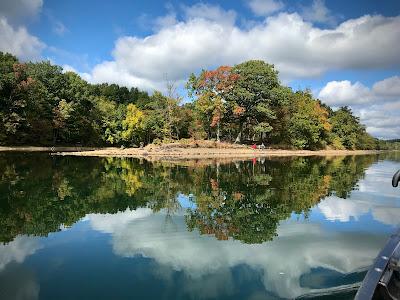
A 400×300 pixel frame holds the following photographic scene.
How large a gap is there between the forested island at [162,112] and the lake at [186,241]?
122 feet

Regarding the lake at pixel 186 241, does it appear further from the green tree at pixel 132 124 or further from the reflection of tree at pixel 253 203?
the green tree at pixel 132 124

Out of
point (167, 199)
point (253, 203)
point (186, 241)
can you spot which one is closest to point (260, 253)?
point (186, 241)

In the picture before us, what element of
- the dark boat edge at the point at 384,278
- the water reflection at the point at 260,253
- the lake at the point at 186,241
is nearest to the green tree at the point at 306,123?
the lake at the point at 186,241

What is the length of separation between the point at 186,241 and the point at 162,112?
51343mm

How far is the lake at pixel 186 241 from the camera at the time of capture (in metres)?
5.64

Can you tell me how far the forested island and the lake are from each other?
37.1m

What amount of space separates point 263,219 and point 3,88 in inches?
1858

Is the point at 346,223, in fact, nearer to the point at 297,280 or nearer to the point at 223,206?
the point at 223,206

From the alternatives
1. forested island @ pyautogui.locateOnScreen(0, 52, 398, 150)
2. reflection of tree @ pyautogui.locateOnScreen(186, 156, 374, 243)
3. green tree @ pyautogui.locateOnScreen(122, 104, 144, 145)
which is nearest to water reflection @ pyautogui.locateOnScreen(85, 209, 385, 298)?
reflection of tree @ pyautogui.locateOnScreen(186, 156, 374, 243)

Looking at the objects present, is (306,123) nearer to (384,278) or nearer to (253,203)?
(253,203)

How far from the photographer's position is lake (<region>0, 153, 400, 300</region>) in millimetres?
5641

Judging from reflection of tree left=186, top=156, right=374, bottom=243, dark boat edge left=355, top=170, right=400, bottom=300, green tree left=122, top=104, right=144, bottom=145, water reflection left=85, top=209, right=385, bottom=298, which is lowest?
water reflection left=85, top=209, right=385, bottom=298

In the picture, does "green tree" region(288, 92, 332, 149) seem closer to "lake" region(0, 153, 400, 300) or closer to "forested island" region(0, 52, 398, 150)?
"forested island" region(0, 52, 398, 150)

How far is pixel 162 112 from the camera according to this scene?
5853 centimetres
